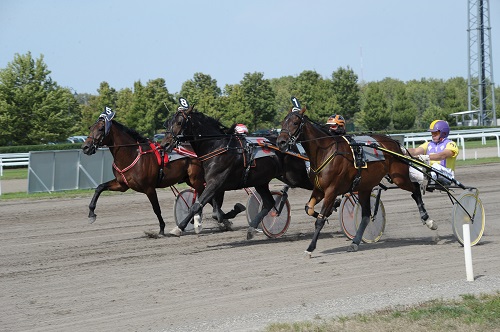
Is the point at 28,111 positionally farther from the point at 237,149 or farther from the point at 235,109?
the point at 237,149

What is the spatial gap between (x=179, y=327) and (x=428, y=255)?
4.71m

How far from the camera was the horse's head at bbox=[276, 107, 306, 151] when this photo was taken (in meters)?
10.2

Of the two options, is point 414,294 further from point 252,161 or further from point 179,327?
point 252,161

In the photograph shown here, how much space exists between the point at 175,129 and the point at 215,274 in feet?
10.00

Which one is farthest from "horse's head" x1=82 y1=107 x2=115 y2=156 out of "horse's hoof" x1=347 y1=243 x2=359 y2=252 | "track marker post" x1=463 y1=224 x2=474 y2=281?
"track marker post" x1=463 y1=224 x2=474 y2=281

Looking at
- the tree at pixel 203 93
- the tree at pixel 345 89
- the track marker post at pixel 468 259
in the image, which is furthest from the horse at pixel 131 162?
the tree at pixel 345 89

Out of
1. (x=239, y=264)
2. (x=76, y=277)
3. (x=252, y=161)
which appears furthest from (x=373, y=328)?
(x=252, y=161)

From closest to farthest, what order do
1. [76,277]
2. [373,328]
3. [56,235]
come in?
Answer: [373,328], [76,277], [56,235]

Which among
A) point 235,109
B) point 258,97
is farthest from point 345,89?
point 235,109

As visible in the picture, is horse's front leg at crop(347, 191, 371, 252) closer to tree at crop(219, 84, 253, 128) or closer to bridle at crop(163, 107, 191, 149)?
bridle at crop(163, 107, 191, 149)

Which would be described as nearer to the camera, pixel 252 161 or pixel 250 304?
pixel 250 304

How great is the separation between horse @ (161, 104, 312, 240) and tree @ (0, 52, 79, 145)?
1220 inches

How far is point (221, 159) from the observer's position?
465 inches

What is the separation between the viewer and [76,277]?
9492mm
